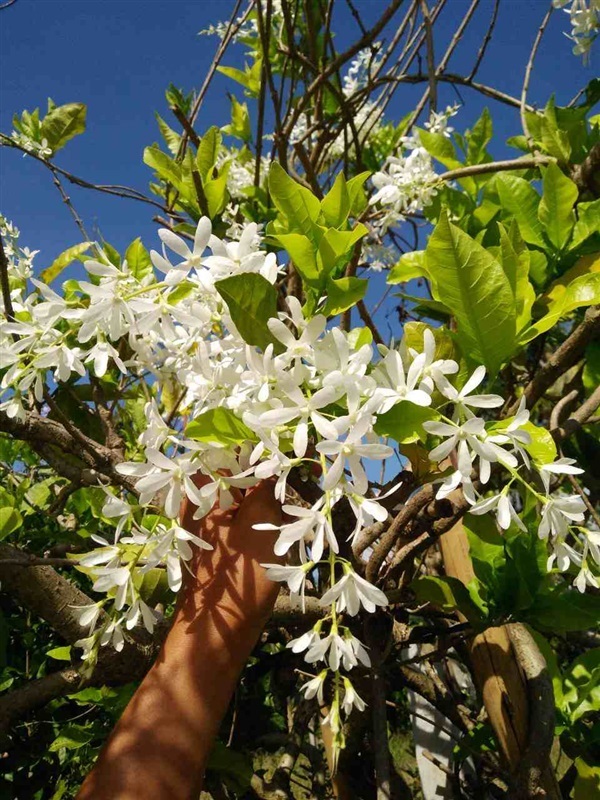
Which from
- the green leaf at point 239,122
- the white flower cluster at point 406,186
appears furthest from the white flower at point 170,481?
the green leaf at point 239,122

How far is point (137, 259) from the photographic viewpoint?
1.28 metres

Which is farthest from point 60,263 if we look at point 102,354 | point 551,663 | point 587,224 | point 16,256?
point 551,663

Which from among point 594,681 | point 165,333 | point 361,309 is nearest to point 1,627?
point 165,333

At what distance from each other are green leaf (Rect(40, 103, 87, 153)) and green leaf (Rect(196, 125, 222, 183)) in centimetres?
64

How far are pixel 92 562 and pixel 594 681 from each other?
0.93m

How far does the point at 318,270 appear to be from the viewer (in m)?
0.74

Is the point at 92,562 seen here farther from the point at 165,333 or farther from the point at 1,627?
the point at 1,627

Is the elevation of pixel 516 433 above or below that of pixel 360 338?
below

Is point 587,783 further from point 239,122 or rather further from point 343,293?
point 239,122

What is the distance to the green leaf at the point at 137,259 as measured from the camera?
49.9 inches

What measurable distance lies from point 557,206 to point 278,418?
0.81 m

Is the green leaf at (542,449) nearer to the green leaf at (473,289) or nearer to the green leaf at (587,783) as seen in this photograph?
the green leaf at (473,289)

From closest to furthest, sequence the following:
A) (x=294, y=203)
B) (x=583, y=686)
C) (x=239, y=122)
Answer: (x=294, y=203) → (x=583, y=686) → (x=239, y=122)

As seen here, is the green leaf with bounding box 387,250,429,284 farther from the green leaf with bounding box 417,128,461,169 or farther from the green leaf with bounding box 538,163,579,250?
the green leaf with bounding box 417,128,461,169
